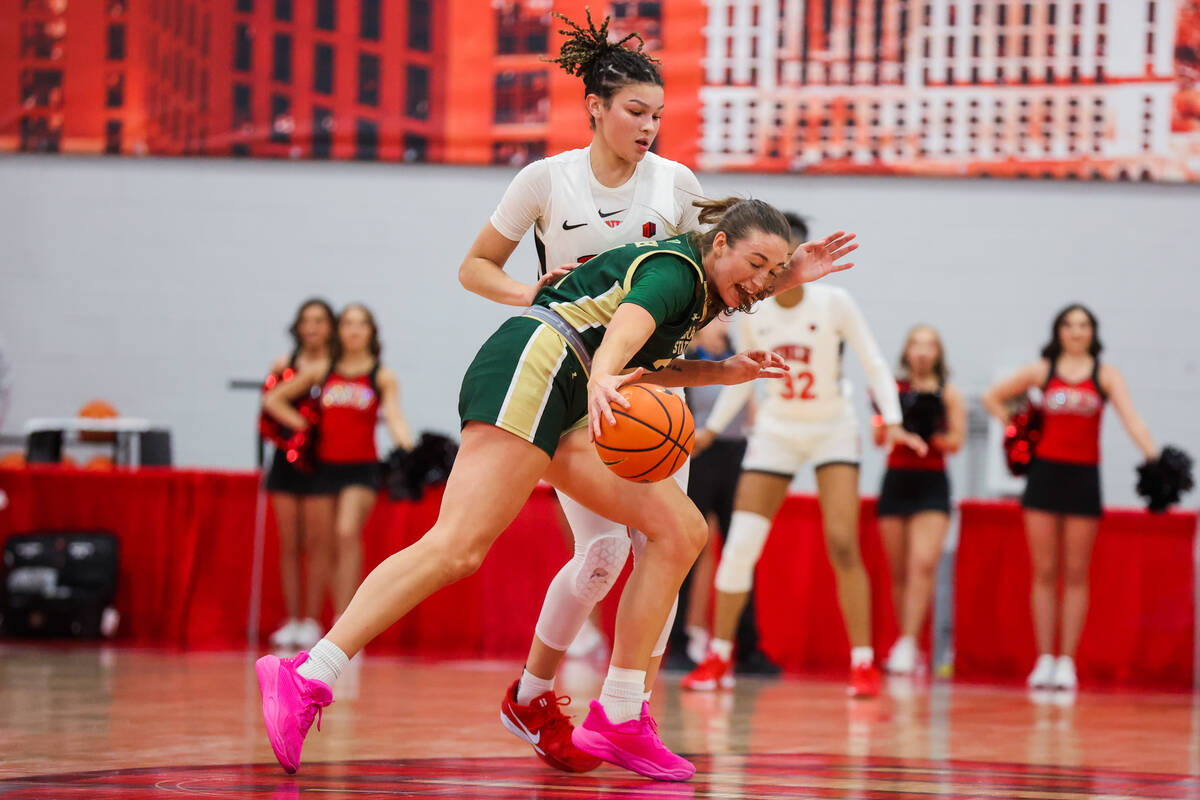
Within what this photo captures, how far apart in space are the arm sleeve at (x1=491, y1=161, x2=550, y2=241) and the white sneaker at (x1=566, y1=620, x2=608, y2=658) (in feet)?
15.0

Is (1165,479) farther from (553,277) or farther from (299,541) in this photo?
(553,277)

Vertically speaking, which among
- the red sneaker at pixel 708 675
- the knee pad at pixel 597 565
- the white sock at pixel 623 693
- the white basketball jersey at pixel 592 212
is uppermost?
the white basketball jersey at pixel 592 212

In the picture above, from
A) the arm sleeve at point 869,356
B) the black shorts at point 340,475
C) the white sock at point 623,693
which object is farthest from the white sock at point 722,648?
the white sock at point 623,693

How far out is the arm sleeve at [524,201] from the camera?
3568 mm

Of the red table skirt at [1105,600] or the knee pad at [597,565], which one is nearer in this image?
the knee pad at [597,565]

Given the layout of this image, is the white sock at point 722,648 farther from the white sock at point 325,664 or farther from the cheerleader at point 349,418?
the white sock at point 325,664

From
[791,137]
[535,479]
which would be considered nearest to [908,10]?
[791,137]

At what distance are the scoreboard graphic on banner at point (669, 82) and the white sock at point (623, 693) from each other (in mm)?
7255

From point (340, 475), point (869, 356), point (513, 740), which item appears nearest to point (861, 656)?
point (869, 356)

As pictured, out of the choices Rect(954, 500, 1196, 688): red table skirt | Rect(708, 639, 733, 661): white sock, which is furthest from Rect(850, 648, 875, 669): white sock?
Rect(954, 500, 1196, 688): red table skirt

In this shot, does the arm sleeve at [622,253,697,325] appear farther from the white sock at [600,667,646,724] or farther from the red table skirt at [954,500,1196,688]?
the red table skirt at [954,500,1196,688]

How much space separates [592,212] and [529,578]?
479cm

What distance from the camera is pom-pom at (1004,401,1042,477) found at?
738cm

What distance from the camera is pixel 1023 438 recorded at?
7.40 meters
